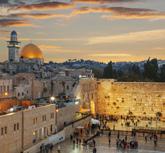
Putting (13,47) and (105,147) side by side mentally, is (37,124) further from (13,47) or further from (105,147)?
(13,47)

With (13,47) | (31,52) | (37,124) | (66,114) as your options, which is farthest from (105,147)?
(13,47)

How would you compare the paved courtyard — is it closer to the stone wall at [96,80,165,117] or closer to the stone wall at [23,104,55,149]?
the stone wall at [23,104,55,149]

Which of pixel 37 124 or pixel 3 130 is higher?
pixel 3 130

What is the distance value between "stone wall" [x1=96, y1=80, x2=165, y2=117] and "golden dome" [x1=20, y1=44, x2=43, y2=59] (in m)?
23.3

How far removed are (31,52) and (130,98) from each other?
84.6 feet

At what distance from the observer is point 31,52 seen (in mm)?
60656

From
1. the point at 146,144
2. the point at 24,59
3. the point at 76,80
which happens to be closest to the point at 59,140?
the point at 146,144

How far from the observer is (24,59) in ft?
200

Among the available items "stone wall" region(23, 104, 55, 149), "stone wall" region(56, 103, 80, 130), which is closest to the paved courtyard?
"stone wall" region(23, 104, 55, 149)

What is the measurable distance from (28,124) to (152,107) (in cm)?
1633

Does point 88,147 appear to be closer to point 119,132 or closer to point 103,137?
point 103,137

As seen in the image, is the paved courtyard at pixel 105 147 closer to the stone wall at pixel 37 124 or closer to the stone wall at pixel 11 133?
the stone wall at pixel 37 124

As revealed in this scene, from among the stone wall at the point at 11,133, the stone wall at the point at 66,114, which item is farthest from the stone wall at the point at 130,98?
the stone wall at the point at 11,133

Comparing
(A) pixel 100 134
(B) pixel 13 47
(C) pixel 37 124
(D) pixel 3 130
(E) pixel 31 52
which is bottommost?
(A) pixel 100 134
